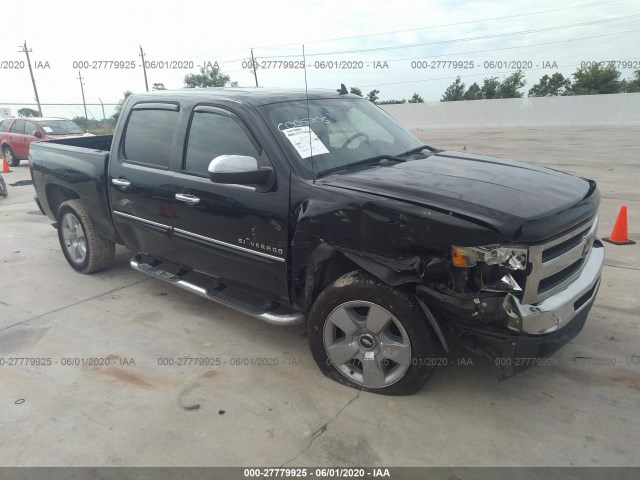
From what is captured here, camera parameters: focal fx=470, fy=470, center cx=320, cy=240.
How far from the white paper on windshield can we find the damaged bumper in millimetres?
1240

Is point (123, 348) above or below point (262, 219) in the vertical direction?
below

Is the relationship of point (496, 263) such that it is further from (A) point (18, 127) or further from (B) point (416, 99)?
(B) point (416, 99)

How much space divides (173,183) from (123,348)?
134cm

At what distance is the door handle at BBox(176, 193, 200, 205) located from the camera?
357cm

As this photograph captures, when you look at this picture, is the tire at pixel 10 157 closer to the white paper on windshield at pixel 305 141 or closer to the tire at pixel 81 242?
the tire at pixel 81 242

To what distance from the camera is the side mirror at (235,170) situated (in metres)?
2.98

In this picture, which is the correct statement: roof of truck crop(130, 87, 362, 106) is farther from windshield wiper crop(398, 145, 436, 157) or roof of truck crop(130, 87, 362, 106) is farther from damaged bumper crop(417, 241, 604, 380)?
damaged bumper crop(417, 241, 604, 380)

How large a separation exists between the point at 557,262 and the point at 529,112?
33996 mm

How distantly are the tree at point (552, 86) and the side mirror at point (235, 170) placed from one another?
43675mm

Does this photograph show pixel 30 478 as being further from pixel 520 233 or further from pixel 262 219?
pixel 520 233

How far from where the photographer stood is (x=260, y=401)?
2.95 metres

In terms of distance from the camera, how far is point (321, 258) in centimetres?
290

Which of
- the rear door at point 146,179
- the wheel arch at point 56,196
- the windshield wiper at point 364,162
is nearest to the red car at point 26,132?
the wheel arch at point 56,196

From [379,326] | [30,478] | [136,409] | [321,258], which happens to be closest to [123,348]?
[136,409]
